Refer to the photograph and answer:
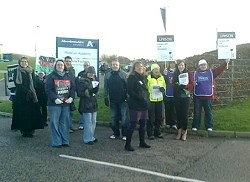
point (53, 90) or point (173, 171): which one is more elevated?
point (53, 90)

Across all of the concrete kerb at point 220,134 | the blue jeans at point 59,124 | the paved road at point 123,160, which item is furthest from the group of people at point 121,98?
the paved road at point 123,160

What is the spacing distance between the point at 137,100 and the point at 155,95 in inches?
49.3

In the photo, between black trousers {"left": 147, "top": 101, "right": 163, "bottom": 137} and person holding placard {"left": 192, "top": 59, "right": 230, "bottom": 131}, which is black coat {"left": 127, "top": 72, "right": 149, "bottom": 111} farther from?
person holding placard {"left": 192, "top": 59, "right": 230, "bottom": 131}

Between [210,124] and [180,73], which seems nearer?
[180,73]

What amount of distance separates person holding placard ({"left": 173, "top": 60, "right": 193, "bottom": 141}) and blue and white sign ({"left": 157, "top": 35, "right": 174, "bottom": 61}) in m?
1.18

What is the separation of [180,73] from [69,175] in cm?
427

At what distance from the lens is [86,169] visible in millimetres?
6785

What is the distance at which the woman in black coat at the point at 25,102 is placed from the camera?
9548 millimetres

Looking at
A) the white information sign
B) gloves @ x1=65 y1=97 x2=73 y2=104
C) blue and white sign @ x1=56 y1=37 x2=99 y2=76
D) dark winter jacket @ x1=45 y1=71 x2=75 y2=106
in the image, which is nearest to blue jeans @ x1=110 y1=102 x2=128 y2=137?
gloves @ x1=65 y1=97 x2=73 y2=104

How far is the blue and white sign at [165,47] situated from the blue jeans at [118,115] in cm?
202

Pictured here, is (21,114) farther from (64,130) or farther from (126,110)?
(126,110)

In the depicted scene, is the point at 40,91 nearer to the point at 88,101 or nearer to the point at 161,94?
the point at 88,101

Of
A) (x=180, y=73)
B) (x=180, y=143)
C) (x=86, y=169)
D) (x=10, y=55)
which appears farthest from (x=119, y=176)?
(x=10, y=55)

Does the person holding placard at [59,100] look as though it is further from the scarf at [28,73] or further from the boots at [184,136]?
the boots at [184,136]
